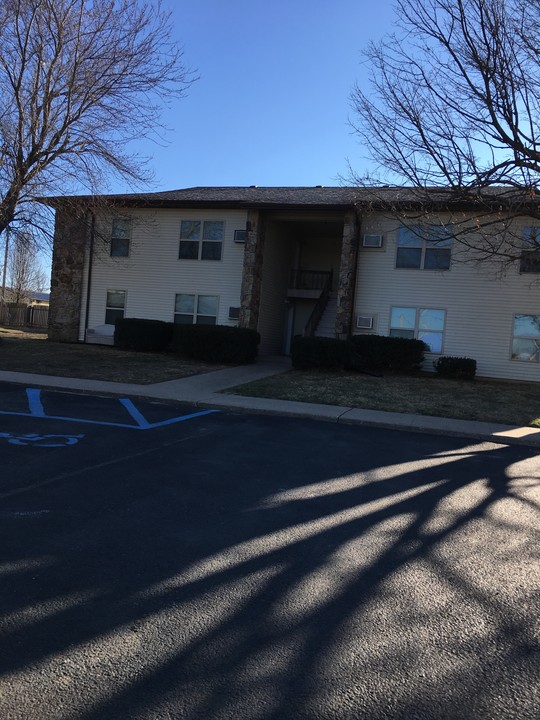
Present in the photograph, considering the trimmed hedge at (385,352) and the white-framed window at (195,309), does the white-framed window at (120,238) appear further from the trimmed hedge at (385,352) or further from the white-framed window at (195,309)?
the trimmed hedge at (385,352)

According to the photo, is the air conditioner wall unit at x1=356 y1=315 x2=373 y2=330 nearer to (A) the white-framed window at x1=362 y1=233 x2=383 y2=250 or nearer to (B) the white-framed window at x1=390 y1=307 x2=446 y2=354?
(B) the white-framed window at x1=390 y1=307 x2=446 y2=354

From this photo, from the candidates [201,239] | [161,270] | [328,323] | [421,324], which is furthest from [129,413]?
[161,270]

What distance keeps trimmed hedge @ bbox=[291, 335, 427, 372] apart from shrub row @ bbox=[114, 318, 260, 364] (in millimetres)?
1849

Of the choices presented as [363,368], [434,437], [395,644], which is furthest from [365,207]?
[395,644]

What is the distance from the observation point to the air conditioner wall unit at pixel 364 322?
68.5 feet

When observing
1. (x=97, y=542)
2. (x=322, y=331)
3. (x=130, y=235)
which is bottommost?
(x=97, y=542)

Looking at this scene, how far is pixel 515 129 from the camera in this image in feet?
39.3

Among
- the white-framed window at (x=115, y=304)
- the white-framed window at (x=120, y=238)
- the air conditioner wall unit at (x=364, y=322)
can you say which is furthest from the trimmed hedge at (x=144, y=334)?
the air conditioner wall unit at (x=364, y=322)

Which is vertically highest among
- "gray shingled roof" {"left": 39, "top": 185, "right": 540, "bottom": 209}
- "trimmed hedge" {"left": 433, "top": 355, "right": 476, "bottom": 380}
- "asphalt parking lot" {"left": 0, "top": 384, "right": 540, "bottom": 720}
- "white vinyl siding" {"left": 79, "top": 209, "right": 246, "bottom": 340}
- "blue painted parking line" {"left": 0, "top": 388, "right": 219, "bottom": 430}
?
"gray shingled roof" {"left": 39, "top": 185, "right": 540, "bottom": 209}

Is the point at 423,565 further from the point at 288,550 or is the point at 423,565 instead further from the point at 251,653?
the point at 251,653

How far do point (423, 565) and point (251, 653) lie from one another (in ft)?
5.94

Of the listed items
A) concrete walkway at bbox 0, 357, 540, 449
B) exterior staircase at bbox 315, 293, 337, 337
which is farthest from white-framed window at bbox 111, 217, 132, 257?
concrete walkway at bbox 0, 357, 540, 449

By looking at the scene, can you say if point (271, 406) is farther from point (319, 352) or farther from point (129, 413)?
point (319, 352)

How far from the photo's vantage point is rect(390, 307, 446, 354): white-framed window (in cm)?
2036
